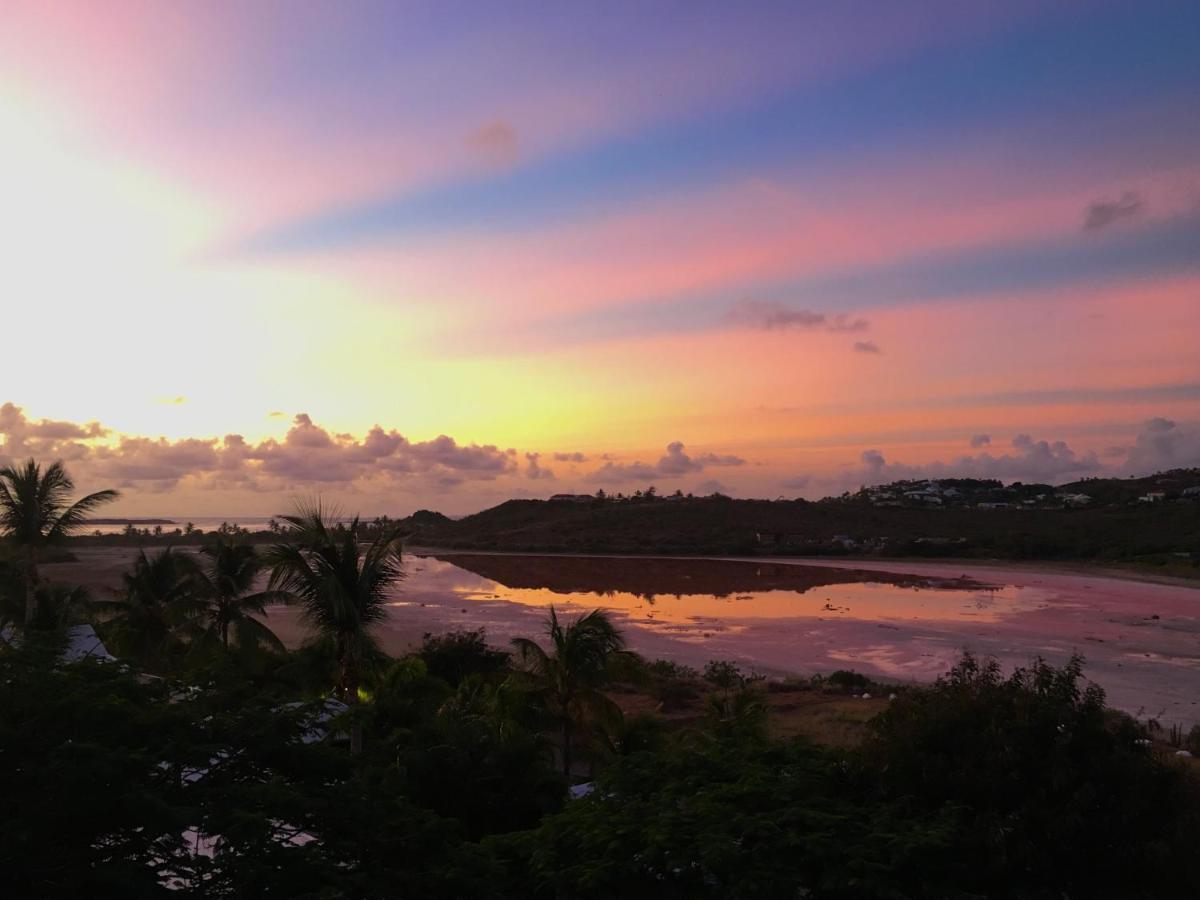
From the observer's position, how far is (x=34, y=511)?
19.8 m

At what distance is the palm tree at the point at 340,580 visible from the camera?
1448 cm


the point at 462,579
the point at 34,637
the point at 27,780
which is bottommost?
the point at 462,579

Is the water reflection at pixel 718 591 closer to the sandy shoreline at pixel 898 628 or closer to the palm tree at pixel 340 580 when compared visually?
the sandy shoreline at pixel 898 628

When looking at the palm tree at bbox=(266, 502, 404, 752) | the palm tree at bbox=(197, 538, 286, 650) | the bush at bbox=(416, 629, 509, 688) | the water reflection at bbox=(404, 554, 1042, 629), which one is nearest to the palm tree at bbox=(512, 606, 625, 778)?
the palm tree at bbox=(266, 502, 404, 752)

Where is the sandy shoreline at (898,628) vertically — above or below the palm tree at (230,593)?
below

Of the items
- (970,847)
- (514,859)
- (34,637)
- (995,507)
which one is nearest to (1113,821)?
(970,847)

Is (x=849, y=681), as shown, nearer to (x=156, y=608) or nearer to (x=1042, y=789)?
(x=1042, y=789)

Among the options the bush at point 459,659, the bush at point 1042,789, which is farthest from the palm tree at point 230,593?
the bush at point 1042,789

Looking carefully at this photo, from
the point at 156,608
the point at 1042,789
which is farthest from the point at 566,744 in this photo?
the point at 156,608

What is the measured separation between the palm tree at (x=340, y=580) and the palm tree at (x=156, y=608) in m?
7.22

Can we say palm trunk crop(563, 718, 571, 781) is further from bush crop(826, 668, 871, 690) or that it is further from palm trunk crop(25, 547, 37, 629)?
bush crop(826, 668, 871, 690)

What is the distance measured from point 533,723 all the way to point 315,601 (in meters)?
4.78

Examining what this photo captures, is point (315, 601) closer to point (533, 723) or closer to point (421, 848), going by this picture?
point (533, 723)

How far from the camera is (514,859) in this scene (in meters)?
9.48
